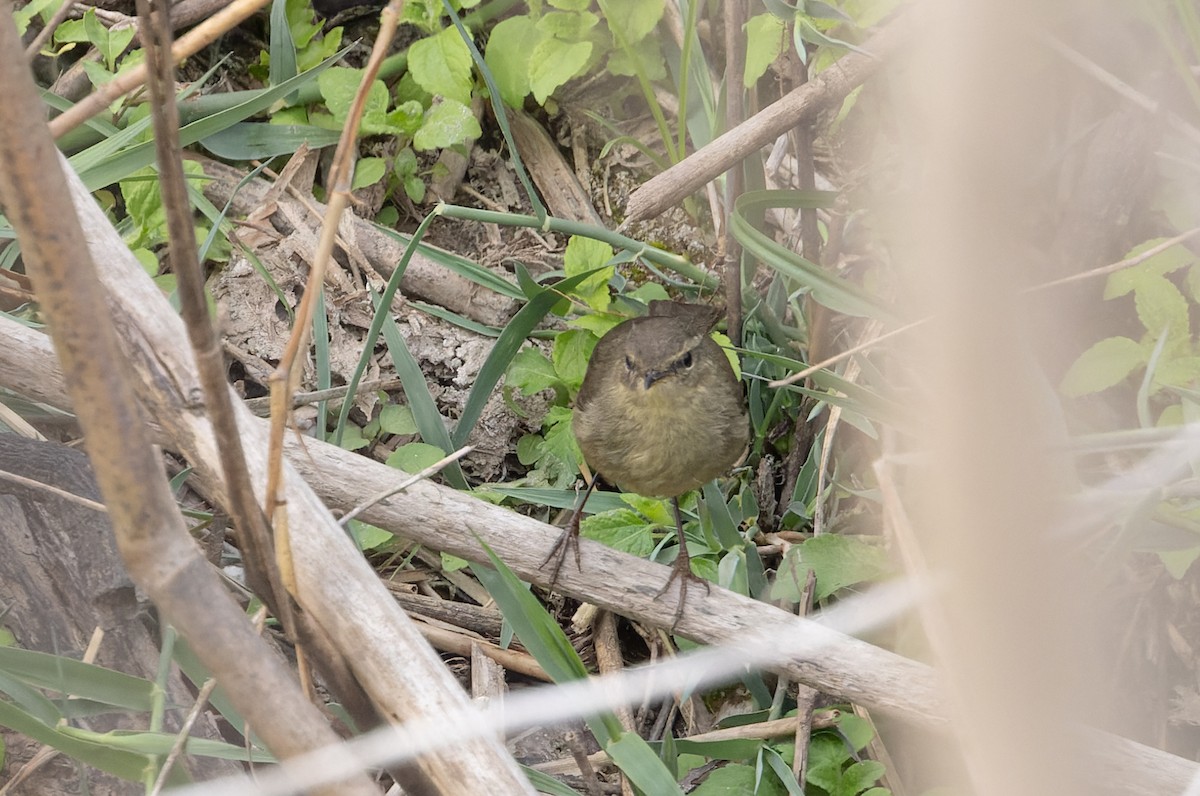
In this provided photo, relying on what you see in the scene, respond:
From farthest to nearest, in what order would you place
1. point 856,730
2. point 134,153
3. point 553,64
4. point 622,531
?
point 553,64 < point 622,531 < point 134,153 < point 856,730

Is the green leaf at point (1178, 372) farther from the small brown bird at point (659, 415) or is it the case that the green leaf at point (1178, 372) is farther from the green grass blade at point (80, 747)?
the green grass blade at point (80, 747)

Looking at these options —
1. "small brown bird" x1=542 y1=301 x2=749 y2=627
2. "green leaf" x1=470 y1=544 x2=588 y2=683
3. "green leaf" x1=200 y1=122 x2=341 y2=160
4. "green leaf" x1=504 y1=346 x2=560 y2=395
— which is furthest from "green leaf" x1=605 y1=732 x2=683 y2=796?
"green leaf" x1=200 y1=122 x2=341 y2=160

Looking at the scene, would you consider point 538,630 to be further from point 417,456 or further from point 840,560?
point 417,456

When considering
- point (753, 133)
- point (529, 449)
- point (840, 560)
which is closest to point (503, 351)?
point (529, 449)

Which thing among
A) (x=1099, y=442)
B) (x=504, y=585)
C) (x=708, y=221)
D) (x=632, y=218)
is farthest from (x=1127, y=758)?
(x=708, y=221)

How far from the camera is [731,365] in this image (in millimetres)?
3244

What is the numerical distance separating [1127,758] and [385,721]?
4.63 ft

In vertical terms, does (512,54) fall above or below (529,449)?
above

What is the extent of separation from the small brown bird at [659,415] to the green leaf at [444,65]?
1071 mm

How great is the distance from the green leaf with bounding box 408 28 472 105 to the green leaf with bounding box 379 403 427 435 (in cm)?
107

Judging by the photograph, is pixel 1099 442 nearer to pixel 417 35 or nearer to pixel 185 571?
pixel 185 571

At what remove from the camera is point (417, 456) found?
9.95 feet

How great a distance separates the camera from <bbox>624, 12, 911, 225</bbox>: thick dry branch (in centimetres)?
213

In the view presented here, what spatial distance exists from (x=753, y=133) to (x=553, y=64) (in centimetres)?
117
